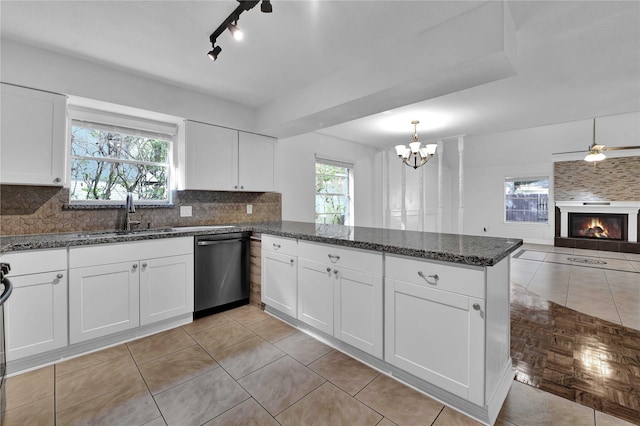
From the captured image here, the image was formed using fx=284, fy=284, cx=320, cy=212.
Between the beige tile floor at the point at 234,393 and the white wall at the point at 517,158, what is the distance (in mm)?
6518

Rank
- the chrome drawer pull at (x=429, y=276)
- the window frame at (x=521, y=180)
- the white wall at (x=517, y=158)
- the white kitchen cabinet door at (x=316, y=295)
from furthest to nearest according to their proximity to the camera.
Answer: the window frame at (x=521, y=180) < the white wall at (x=517, y=158) < the white kitchen cabinet door at (x=316, y=295) < the chrome drawer pull at (x=429, y=276)

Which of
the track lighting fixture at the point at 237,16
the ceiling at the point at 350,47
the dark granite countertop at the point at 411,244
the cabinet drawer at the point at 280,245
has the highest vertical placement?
the ceiling at the point at 350,47

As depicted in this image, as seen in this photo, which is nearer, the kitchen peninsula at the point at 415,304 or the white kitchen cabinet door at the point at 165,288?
the kitchen peninsula at the point at 415,304

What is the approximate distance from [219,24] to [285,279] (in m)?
2.15

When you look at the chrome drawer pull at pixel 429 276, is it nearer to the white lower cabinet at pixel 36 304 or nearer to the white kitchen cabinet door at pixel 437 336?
the white kitchen cabinet door at pixel 437 336

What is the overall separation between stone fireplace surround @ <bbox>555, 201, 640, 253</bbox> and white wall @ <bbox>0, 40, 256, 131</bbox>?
8855mm

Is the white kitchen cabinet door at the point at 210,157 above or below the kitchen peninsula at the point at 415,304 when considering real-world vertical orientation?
above

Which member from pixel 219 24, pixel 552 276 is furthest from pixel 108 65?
pixel 552 276

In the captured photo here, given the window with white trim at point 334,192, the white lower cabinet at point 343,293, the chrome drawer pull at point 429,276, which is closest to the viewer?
the chrome drawer pull at point 429,276

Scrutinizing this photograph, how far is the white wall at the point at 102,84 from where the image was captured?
2.23 meters

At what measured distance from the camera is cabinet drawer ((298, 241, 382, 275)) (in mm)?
1966

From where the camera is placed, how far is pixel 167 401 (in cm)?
171

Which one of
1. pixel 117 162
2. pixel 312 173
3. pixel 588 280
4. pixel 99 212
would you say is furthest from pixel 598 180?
pixel 99 212

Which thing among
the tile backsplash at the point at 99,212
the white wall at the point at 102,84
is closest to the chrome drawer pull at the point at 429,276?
the tile backsplash at the point at 99,212
